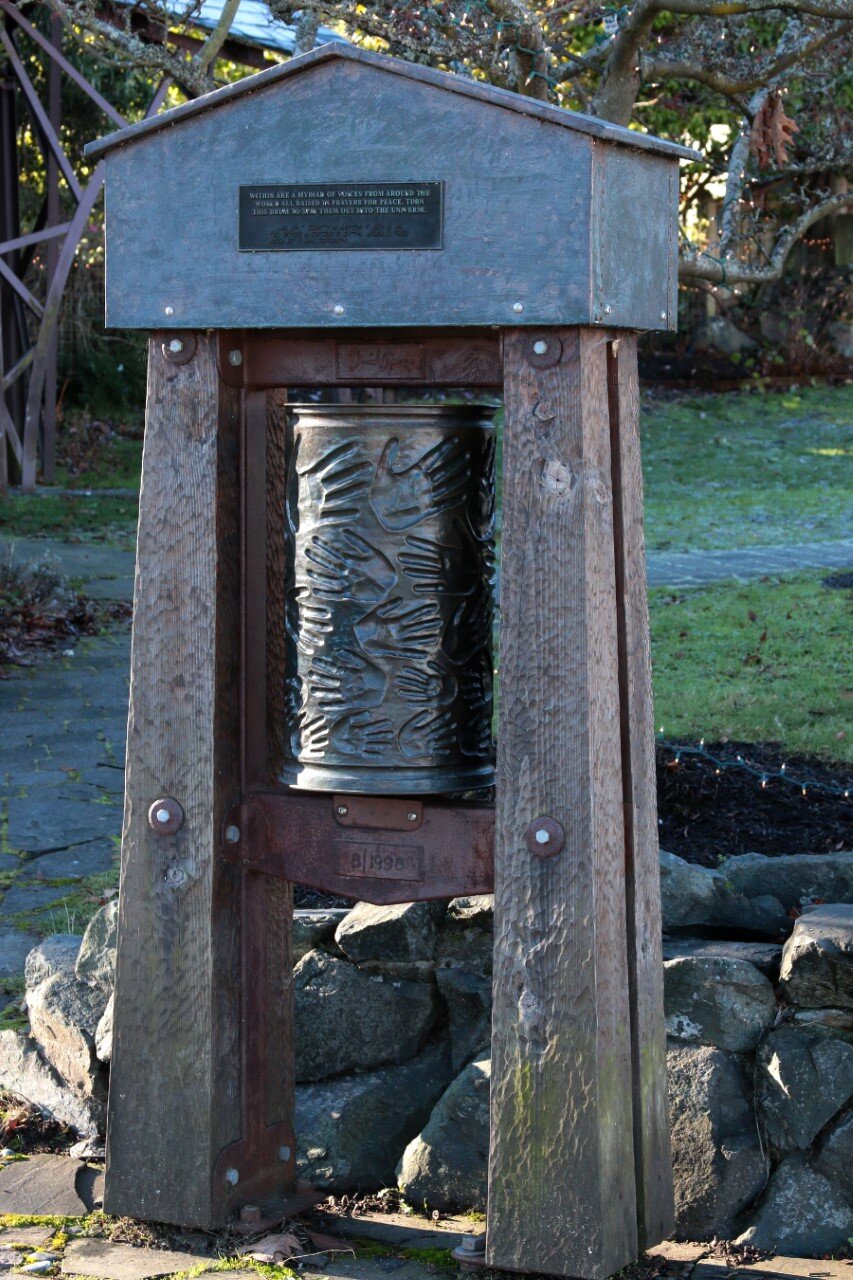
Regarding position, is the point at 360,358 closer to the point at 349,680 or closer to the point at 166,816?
the point at 349,680

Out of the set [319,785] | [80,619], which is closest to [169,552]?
[319,785]

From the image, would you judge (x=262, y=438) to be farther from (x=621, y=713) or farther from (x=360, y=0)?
(x=360, y=0)

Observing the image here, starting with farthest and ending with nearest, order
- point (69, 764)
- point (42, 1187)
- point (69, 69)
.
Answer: point (69, 69) → point (69, 764) → point (42, 1187)

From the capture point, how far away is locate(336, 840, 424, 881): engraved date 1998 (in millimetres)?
2932

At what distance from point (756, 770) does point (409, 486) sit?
2778mm

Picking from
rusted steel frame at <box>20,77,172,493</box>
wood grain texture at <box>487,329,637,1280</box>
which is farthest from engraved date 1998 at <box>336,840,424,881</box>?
rusted steel frame at <box>20,77,172,493</box>

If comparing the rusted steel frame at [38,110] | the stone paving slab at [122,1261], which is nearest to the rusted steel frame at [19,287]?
the rusted steel frame at [38,110]

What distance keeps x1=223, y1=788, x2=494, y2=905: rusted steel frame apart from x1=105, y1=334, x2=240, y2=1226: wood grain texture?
89mm

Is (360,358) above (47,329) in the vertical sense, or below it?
below

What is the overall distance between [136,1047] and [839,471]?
13.1 metres

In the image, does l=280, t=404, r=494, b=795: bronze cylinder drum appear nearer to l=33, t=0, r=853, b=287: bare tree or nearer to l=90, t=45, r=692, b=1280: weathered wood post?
l=90, t=45, r=692, b=1280: weathered wood post

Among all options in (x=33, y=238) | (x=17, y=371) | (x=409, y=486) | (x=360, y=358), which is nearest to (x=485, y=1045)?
(x=409, y=486)

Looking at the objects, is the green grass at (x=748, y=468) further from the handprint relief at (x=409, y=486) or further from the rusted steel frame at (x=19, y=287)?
the handprint relief at (x=409, y=486)

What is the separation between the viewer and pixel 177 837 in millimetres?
2955
